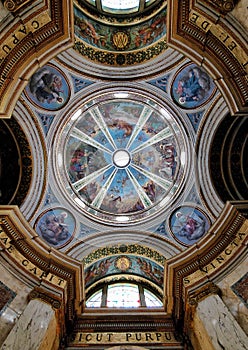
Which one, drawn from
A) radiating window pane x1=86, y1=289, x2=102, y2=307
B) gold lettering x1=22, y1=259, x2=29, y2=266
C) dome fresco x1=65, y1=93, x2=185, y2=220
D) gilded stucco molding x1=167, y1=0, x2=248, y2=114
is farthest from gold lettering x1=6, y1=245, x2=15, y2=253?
gilded stucco molding x1=167, y1=0, x2=248, y2=114

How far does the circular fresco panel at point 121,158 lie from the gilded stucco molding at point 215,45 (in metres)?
6.04

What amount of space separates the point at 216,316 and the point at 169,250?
471cm

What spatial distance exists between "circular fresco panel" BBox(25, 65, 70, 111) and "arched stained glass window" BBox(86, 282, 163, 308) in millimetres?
7224

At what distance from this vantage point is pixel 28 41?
26.1ft

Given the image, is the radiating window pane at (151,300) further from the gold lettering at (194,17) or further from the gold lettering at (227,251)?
the gold lettering at (194,17)

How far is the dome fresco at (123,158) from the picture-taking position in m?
15.4

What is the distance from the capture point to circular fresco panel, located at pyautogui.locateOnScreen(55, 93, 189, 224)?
15053 mm

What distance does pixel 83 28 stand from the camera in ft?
43.0

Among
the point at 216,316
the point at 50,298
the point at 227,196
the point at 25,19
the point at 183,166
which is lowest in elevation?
the point at 216,316

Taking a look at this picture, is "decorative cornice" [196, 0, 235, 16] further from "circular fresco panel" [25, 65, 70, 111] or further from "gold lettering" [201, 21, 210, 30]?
"circular fresco panel" [25, 65, 70, 111]

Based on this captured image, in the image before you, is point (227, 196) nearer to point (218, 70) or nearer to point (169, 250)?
point (169, 250)

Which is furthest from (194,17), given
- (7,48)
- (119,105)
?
(119,105)

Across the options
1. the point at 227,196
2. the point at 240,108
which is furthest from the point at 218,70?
the point at 227,196

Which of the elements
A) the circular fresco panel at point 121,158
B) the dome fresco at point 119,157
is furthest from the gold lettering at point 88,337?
the circular fresco panel at point 121,158
